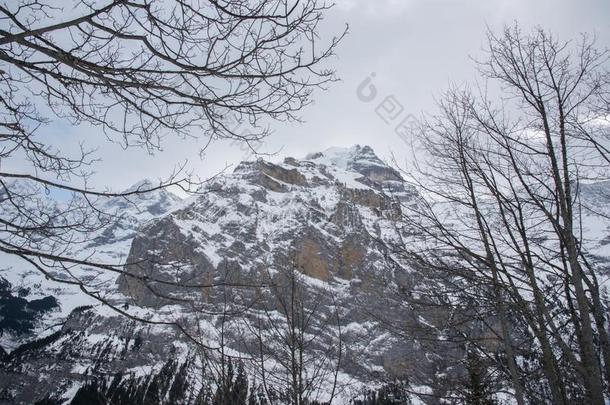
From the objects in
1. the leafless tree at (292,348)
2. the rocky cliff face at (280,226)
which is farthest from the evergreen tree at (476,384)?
the rocky cliff face at (280,226)

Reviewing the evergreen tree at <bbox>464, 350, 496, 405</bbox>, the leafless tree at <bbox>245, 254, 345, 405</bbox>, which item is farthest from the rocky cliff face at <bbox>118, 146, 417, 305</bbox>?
the evergreen tree at <bbox>464, 350, 496, 405</bbox>

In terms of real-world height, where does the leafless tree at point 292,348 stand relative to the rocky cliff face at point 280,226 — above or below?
below

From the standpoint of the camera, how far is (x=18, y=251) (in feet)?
8.21

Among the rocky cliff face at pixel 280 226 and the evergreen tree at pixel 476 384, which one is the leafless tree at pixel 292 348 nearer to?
the evergreen tree at pixel 476 384

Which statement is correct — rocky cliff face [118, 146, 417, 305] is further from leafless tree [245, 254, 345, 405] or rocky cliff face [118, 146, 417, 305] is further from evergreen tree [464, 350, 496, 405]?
evergreen tree [464, 350, 496, 405]

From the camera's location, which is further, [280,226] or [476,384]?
[280,226]

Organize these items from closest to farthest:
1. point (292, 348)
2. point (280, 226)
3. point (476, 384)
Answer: point (292, 348)
point (476, 384)
point (280, 226)

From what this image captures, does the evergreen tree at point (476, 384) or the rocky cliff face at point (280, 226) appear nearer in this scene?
the evergreen tree at point (476, 384)

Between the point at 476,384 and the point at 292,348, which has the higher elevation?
the point at 476,384

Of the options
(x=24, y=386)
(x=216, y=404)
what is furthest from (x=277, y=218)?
(x=216, y=404)

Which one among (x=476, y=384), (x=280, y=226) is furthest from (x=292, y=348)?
(x=280, y=226)

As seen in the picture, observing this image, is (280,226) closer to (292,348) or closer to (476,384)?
(476,384)

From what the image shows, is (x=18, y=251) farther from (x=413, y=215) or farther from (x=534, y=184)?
(x=534, y=184)

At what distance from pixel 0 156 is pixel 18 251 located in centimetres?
74
